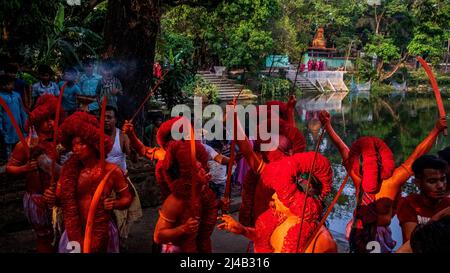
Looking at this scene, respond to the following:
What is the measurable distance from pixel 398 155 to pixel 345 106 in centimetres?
1511

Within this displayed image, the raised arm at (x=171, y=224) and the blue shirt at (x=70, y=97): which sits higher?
the blue shirt at (x=70, y=97)

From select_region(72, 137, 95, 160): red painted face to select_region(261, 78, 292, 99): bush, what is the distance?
2678cm

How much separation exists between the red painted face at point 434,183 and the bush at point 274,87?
87.8 feet

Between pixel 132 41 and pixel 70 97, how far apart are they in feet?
4.78

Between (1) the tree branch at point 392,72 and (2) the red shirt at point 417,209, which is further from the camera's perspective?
(1) the tree branch at point 392,72

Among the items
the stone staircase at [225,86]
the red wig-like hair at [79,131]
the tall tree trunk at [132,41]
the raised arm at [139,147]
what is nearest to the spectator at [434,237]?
the red wig-like hair at [79,131]

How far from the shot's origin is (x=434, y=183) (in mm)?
3268

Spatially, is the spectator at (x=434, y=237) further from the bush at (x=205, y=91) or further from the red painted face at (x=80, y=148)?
the bush at (x=205, y=91)

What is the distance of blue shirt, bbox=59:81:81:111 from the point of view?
6.68m

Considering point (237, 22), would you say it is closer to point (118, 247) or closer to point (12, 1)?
point (12, 1)

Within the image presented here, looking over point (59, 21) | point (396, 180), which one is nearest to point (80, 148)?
point (396, 180)

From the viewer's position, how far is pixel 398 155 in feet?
45.9

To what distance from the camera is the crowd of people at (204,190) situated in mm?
2902

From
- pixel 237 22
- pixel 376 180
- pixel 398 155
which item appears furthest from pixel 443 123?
pixel 237 22
